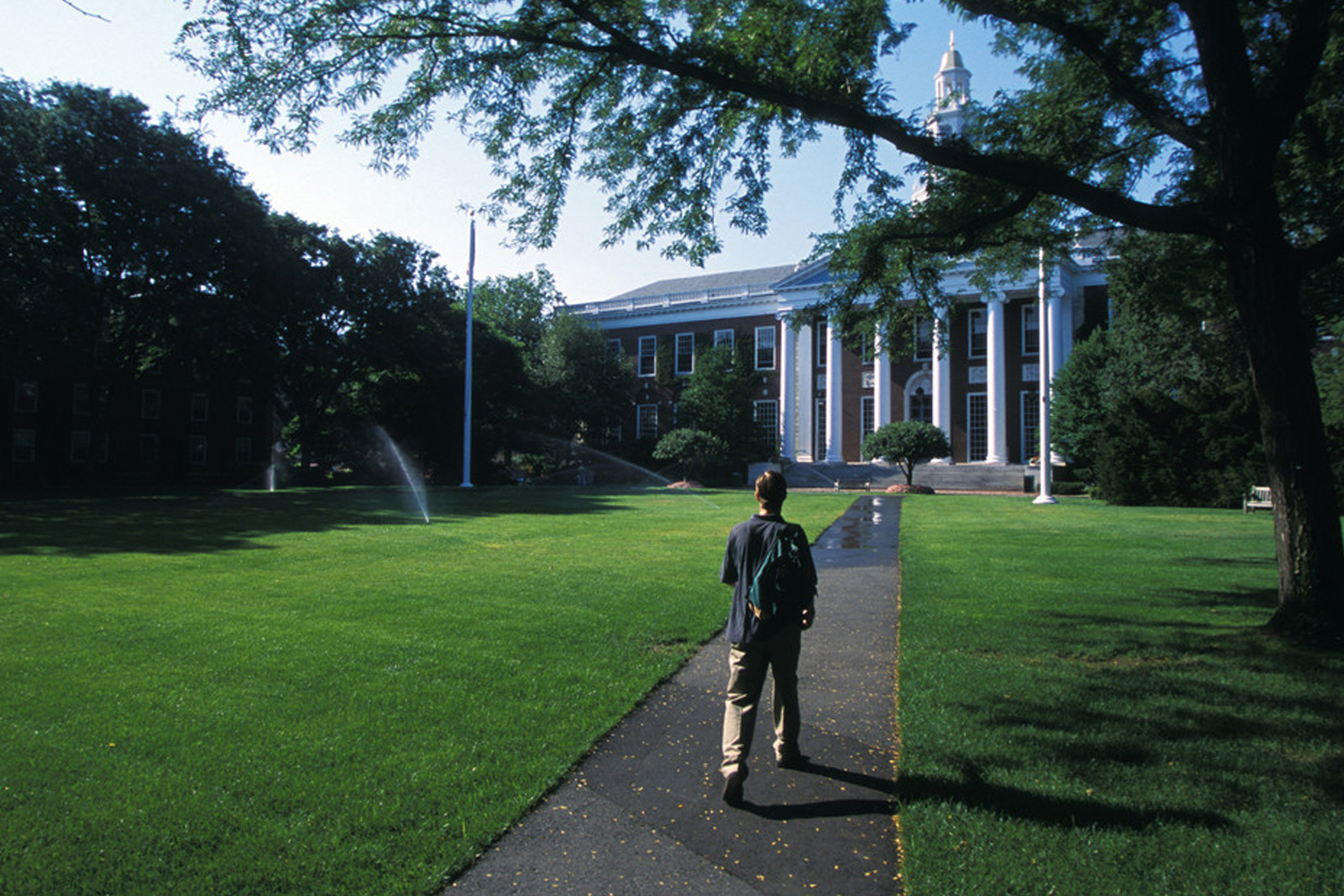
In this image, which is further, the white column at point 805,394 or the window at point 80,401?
the white column at point 805,394

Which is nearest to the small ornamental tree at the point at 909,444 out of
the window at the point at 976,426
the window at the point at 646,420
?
the window at the point at 976,426

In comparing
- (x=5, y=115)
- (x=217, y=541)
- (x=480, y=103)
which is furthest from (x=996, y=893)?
(x=5, y=115)

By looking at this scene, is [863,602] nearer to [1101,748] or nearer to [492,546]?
[1101,748]

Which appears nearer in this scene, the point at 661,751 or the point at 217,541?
the point at 661,751

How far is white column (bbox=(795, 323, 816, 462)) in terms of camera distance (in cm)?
5838

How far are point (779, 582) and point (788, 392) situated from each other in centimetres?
5569

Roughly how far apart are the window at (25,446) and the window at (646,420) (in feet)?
123

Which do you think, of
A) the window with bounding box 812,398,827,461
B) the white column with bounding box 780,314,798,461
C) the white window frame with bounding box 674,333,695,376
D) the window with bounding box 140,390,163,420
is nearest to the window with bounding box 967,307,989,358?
the window with bounding box 812,398,827,461

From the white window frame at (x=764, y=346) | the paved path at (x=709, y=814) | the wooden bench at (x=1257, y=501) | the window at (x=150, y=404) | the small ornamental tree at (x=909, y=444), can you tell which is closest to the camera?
the paved path at (x=709, y=814)

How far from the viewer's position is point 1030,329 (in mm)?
51656

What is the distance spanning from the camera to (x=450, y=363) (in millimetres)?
48000

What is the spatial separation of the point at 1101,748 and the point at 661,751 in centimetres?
270

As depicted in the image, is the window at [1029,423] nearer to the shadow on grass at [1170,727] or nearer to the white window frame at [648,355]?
the white window frame at [648,355]

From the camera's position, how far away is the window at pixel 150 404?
161 feet
